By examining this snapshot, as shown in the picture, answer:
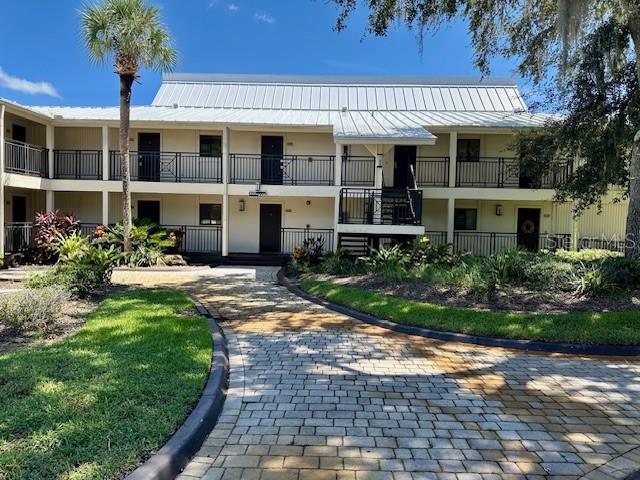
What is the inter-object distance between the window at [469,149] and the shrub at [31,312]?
15.6m

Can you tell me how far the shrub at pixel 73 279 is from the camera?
895 cm

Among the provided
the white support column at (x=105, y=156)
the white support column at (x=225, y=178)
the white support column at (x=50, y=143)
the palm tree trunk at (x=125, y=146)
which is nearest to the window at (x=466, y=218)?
the white support column at (x=225, y=178)

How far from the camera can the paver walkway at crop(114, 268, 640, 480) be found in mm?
3441

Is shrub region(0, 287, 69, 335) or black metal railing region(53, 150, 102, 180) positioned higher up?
black metal railing region(53, 150, 102, 180)

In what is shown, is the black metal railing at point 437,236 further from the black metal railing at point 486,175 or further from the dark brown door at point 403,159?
the dark brown door at point 403,159

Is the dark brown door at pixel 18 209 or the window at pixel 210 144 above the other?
the window at pixel 210 144

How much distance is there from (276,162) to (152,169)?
4.93m

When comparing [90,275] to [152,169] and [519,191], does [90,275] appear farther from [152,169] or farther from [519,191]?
[519,191]

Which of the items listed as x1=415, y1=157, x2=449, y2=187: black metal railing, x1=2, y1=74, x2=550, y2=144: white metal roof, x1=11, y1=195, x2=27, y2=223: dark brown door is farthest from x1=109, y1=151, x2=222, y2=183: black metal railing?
x1=415, y1=157, x2=449, y2=187: black metal railing

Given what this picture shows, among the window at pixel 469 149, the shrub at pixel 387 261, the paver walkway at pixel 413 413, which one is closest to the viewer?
the paver walkway at pixel 413 413

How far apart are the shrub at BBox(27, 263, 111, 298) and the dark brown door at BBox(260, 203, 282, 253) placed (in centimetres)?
936

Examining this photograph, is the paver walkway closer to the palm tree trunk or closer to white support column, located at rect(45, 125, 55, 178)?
the palm tree trunk

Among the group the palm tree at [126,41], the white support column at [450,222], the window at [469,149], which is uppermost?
the palm tree at [126,41]

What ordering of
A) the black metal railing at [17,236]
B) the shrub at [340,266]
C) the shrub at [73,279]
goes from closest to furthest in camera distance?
1. the shrub at [73,279]
2. the shrub at [340,266]
3. the black metal railing at [17,236]
